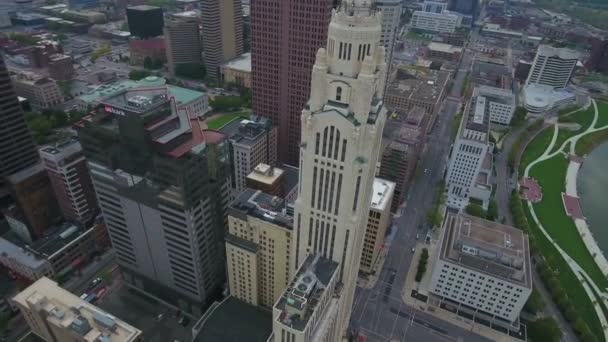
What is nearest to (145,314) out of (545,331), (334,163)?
(334,163)

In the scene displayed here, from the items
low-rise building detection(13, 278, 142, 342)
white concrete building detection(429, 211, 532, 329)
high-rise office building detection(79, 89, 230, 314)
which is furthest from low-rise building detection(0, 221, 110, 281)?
white concrete building detection(429, 211, 532, 329)

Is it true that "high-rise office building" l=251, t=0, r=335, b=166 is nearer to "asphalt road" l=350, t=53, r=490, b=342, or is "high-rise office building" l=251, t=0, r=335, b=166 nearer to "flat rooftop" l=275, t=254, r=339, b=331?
"asphalt road" l=350, t=53, r=490, b=342

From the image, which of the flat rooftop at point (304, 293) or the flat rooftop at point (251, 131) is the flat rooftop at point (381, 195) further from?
the flat rooftop at point (251, 131)

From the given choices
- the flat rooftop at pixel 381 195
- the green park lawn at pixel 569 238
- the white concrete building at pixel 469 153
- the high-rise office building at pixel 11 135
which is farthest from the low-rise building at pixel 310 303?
the high-rise office building at pixel 11 135

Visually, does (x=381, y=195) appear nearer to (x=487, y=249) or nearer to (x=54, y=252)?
(x=487, y=249)

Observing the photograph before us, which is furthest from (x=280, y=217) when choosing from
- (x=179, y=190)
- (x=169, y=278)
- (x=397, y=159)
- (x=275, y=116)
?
(x=275, y=116)

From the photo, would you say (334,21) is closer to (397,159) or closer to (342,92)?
(342,92)

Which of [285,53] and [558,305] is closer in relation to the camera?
[558,305]
